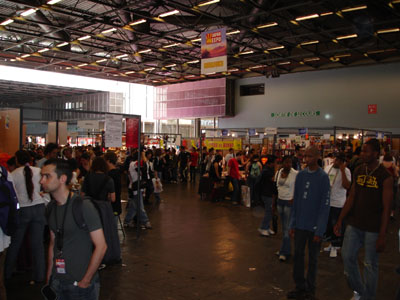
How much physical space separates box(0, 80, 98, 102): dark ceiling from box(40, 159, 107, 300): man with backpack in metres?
31.9

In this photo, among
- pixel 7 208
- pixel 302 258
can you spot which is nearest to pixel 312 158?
pixel 302 258

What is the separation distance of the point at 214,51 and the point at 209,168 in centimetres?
407

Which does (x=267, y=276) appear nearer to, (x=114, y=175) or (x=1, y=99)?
(x=114, y=175)

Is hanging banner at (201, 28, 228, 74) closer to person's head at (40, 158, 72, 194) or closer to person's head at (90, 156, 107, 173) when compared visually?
person's head at (90, 156, 107, 173)

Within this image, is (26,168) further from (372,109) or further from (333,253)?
(372,109)

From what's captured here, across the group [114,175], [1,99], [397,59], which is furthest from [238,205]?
[1,99]

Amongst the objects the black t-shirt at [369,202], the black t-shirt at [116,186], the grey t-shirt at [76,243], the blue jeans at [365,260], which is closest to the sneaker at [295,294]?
the blue jeans at [365,260]

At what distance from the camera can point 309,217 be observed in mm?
4391

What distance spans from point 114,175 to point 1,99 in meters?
42.8

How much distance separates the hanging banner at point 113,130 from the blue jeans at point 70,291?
4.23m

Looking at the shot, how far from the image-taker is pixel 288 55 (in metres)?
24.1

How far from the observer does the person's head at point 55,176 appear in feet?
8.36

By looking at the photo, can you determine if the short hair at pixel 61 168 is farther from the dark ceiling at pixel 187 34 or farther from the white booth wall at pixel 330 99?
the white booth wall at pixel 330 99

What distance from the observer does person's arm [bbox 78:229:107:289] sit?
2.47 metres
